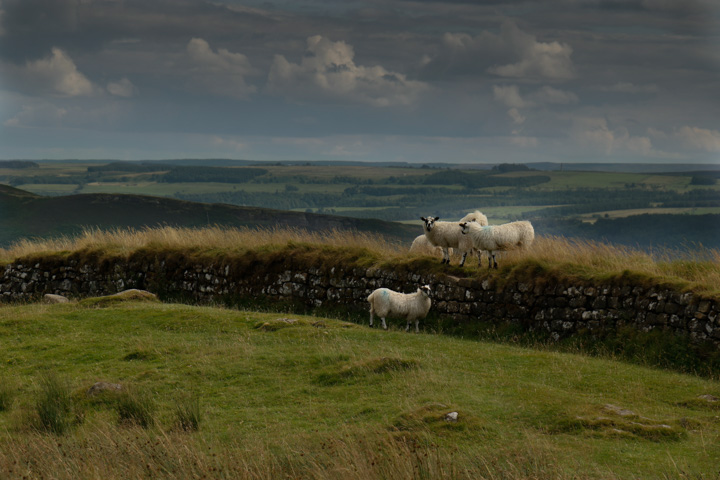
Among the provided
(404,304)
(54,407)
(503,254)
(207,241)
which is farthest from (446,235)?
(54,407)

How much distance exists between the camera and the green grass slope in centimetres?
912

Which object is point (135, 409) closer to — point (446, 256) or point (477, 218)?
point (446, 256)

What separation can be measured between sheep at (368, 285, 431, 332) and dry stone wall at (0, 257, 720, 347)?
4.48 ft

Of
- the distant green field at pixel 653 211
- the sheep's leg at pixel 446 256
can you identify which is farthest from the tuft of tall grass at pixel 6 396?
the distant green field at pixel 653 211

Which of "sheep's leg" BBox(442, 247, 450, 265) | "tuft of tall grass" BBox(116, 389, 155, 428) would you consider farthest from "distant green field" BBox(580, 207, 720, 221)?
"tuft of tall grass" BBox(116, 389, 155, 428)

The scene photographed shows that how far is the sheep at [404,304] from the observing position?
19.9 metres

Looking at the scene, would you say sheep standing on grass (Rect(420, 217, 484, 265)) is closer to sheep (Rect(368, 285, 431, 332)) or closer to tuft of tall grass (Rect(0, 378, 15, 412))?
sheep (Rect(368, 285, 431, 332))

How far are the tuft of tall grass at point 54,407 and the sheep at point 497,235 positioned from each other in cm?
1172

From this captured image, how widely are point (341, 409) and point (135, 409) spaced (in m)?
3.29

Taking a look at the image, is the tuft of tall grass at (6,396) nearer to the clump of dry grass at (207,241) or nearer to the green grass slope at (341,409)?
the green grass slope at (341,409)

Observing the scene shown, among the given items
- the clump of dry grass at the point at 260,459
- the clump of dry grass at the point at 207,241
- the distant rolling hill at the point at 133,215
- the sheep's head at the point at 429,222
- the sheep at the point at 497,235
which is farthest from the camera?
the distant rolling hill at the point at 133,215

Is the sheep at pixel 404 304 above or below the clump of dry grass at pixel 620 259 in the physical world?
below

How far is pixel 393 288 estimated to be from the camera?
22.5 metres

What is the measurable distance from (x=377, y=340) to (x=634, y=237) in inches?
3431
